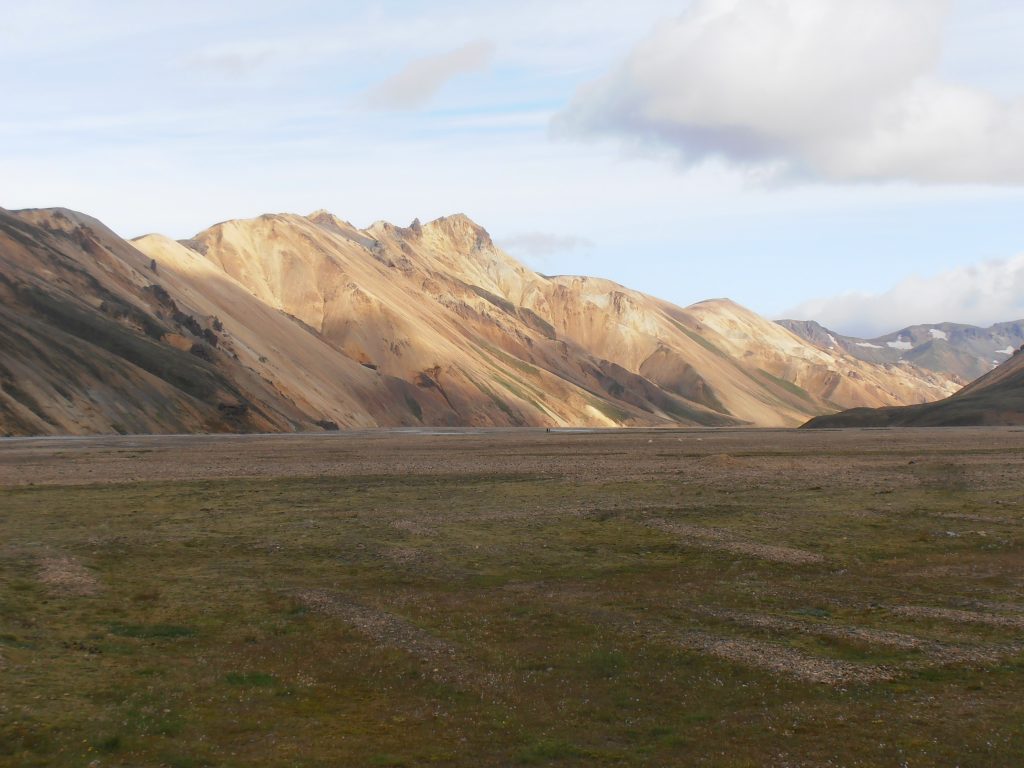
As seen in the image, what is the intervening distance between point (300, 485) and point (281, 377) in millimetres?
110449

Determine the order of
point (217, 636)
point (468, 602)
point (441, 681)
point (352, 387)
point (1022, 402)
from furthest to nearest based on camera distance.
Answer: point (352, 387) < point (1022, 402) < point (468, 602) < point (217, 636) < point (441, 681)

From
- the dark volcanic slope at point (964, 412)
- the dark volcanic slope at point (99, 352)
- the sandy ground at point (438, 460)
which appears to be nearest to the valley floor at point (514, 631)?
the sandy ground at point (438, 460)

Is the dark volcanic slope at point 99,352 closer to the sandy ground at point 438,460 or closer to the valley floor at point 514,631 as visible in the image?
the sandy ground at point 438,460

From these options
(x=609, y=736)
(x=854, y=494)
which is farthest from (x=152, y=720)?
(x=854, y=494)

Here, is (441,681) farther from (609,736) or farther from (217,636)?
(217,636)

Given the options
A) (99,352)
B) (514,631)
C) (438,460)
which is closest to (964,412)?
(438,460)

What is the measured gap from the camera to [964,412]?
15100 cm

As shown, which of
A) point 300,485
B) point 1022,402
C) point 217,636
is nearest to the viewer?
point 217,636

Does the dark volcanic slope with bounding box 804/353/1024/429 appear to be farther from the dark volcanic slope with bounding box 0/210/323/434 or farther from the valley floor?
the valley floor

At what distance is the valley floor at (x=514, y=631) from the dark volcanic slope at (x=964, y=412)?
115417mm

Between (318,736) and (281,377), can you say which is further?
(281,377)

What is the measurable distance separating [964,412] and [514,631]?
14770 centimetres

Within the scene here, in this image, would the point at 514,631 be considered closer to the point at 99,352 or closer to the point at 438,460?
the point at 438,460

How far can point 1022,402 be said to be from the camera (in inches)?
5974
